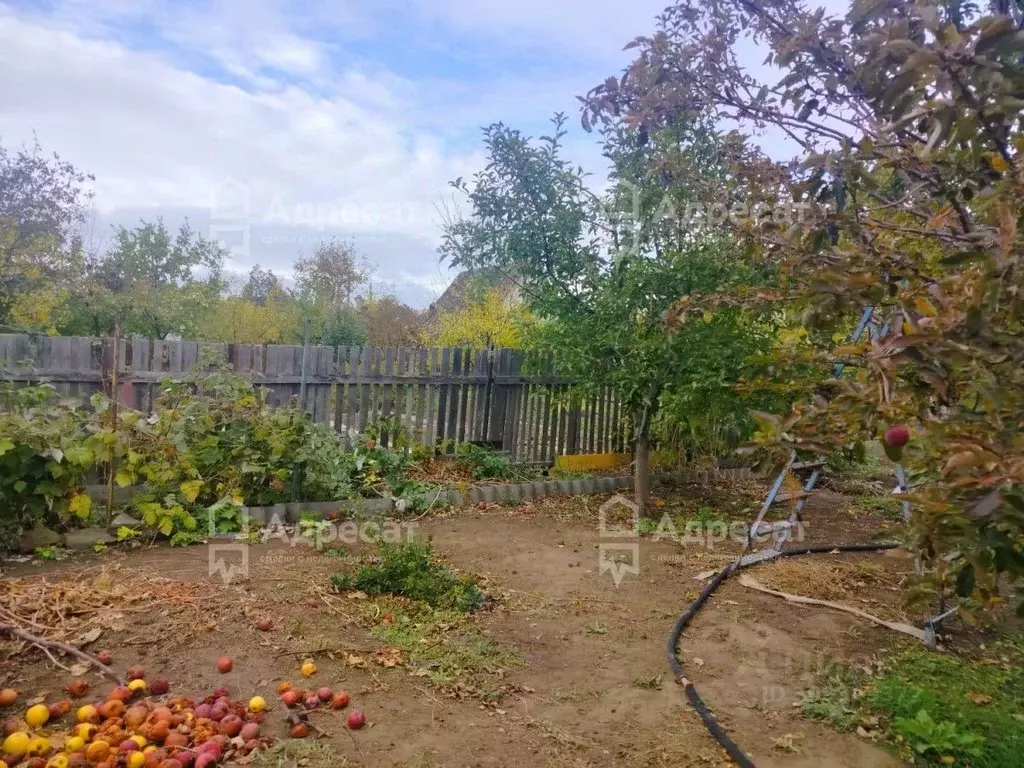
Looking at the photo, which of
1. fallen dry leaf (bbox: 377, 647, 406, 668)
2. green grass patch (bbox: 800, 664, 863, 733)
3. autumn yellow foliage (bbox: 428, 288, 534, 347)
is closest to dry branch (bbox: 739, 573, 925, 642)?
green grass patch (bbox: 800, 664, 863, 733)

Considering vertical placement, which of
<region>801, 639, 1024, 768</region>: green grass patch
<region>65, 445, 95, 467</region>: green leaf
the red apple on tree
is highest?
the red apple on tree

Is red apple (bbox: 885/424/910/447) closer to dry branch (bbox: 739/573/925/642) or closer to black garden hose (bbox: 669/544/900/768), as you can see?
black garden hose (bbox: 669/544/900/768)

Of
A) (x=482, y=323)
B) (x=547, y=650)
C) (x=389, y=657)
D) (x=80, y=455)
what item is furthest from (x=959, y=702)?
(x=482, y=323)

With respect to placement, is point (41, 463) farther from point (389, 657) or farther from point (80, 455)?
point (389, 657)

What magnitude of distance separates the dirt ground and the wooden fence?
84.5 inches

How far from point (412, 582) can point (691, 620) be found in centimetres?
163

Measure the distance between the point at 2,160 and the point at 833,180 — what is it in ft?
55.2

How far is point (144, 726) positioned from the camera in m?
2.48

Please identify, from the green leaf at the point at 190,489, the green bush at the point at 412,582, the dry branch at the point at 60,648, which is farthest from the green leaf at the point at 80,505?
the green bush at the point at 412,582

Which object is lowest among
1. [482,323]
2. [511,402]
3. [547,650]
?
[547,650]

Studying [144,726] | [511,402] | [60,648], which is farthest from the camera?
[511,402]

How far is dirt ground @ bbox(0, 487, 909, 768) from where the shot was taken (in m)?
2.73

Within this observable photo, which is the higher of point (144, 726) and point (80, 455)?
point (80, 455)

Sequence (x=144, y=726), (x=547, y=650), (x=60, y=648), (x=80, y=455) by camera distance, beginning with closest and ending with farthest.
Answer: (x=144, y=726), (x=60, y=648), (x=547, y=650), (x=80, y=455)
